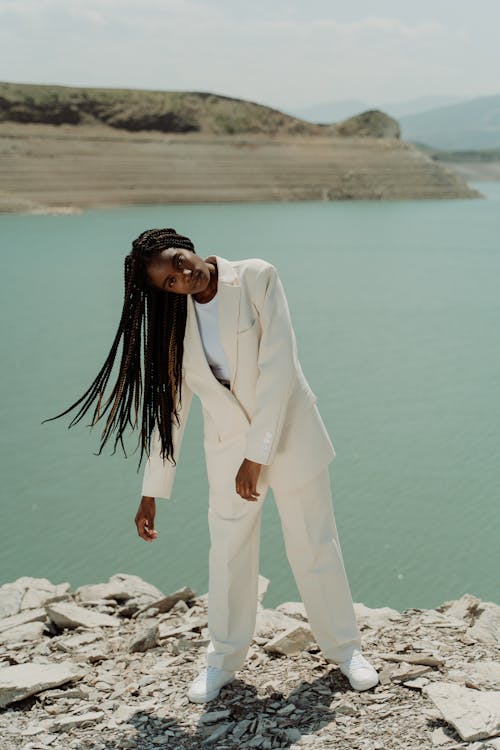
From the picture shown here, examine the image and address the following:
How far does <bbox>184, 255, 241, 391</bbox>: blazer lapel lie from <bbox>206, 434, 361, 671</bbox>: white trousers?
30cm

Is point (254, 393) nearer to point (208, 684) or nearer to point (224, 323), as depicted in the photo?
point (224, 323)

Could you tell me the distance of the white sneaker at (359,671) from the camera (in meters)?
2.72

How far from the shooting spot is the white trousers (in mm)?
2734

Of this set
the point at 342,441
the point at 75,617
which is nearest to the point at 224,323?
the point at 75,617

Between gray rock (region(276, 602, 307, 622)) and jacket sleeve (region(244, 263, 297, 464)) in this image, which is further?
gray rock (region(276, 602, 307, 622))

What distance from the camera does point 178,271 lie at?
2.54 m

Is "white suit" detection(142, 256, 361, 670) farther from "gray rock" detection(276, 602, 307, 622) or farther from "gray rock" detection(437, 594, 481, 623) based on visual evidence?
"gray rock" detection(437, 594, 481, 623)

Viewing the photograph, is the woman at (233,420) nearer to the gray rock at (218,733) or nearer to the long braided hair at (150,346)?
the long braided hair at (150,346)

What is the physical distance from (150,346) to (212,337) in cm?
19

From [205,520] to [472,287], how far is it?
13.0 metres

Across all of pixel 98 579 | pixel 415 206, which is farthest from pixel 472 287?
pixel 415 206

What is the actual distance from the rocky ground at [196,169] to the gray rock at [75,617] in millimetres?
35253

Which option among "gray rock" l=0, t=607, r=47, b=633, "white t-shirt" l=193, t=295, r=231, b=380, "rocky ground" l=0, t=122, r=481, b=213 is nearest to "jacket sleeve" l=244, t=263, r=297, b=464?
"white t-shirt" l=193, t=295, r=231, b=380

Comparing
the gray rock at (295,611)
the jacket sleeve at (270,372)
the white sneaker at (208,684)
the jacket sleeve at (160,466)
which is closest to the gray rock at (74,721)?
the white sneaker at (208,684)
